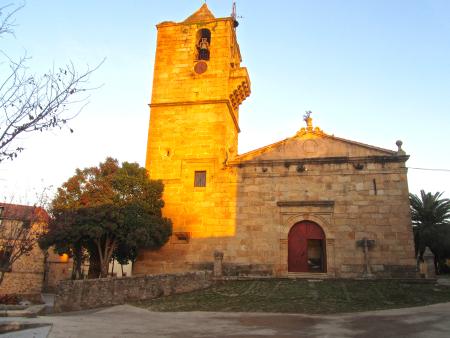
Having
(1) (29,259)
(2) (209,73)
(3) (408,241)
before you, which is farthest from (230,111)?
(1) (29,259)

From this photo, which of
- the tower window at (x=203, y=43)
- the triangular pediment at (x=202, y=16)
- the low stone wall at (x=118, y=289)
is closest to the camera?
the low stone wall at (x=118, y=289)

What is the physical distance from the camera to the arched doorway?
17.6 meters

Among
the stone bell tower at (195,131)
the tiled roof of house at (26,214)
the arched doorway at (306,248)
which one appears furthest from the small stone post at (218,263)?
the tiled roof of house at (26,214)

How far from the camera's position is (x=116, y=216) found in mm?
16484

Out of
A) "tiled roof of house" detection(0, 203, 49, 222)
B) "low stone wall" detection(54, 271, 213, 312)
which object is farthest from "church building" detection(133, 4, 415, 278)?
"tiled roof of house" detection(0, 203, 49, 222)

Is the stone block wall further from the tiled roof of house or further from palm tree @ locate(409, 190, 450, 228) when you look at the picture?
palm tree @ locate(409, 190, 450, 228)

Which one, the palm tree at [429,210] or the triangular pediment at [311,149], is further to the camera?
the palm tree at [429,210]

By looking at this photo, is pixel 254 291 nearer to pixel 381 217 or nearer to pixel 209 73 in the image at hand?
pixel 381 217

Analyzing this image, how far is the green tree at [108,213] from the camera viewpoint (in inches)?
641

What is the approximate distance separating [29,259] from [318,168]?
20.9m

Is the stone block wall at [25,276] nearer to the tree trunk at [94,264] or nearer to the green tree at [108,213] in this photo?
the tree trunk at [94,264]

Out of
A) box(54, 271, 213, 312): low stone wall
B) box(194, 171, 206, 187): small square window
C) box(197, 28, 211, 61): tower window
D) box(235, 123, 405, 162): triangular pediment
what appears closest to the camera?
box(54, 271, 213, 312): low stone wall

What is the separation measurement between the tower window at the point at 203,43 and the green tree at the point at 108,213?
7702 millimetres

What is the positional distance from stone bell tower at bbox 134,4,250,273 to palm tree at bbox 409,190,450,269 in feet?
49.2
